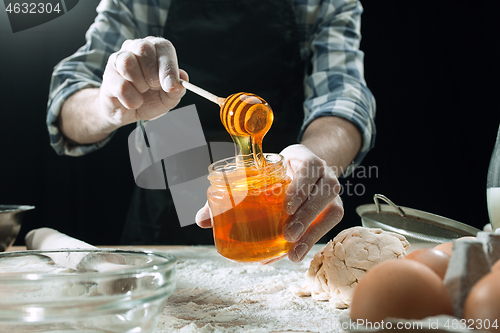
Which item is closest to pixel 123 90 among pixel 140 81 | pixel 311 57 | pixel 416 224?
pixel 140 81

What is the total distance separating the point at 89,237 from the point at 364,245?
2.39 meters

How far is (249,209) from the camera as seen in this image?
745 mm

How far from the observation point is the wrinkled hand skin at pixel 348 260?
0.81m

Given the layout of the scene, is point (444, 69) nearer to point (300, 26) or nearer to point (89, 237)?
point (300, 26)

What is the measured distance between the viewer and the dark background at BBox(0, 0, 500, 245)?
2643mm

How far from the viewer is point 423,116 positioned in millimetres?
2711

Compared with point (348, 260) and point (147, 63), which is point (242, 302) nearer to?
point (348, 260)

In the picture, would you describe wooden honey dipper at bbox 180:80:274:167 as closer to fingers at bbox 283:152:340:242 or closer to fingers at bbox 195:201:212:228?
fingers at bbox 283:152:340:242

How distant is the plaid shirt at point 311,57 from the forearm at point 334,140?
0.10 feet

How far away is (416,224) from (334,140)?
1.53 feet

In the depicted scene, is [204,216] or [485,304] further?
[204,216]

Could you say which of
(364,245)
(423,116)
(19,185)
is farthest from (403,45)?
(19,185)

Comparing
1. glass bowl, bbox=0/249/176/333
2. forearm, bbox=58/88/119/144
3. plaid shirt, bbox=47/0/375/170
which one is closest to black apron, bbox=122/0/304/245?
plaid shirt, bbox=47/0/375/170

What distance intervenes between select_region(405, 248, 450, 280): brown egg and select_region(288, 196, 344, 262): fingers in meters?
0.41
